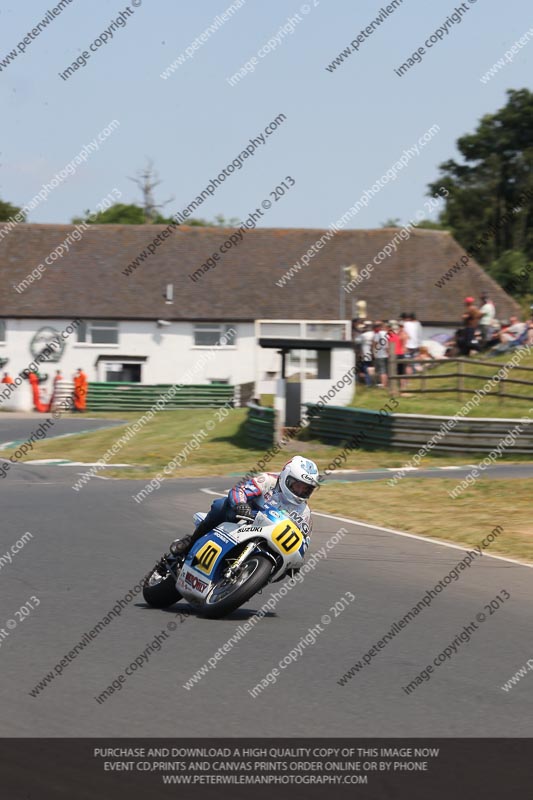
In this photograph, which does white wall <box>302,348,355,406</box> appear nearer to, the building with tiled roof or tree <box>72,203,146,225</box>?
the building with tiled roof

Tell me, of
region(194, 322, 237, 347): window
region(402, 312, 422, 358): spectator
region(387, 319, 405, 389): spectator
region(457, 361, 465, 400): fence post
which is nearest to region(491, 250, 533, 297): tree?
region(194, 322, 237, 347): window

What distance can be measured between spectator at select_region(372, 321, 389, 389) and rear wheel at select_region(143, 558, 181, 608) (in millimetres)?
18311

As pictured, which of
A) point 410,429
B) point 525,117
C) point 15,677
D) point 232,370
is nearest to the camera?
point 15,677

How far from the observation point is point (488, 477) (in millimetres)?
20516

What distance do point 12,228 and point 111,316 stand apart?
7460mm

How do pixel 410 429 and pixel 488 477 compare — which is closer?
pixel 488 477

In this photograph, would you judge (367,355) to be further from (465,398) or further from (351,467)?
(351,467)

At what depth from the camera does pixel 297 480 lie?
9.16 meters

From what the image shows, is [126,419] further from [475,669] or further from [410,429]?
[475,669]

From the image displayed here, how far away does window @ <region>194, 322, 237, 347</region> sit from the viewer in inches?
1891

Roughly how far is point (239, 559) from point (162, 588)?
3.24 feet

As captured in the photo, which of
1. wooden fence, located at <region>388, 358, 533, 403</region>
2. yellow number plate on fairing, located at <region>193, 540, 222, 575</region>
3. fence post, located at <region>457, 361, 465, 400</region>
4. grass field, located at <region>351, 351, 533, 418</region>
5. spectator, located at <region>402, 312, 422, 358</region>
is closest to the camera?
yellow number plate on fairing, located at <region>193, 540, 222, 575</region>

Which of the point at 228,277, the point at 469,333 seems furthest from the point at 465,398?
the point at 228,277

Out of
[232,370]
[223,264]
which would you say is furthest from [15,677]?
[223,264]
